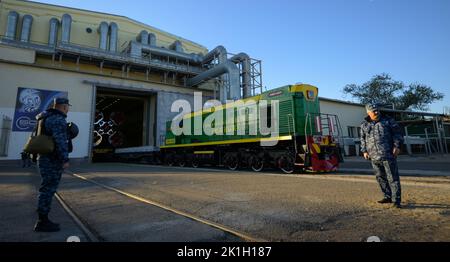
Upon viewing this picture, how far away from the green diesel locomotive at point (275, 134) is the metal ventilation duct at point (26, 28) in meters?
20.7

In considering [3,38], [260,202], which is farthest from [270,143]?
[3,38]

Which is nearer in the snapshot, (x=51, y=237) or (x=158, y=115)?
(x=51, y=237)

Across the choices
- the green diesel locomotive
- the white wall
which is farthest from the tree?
the green diesel locomotive

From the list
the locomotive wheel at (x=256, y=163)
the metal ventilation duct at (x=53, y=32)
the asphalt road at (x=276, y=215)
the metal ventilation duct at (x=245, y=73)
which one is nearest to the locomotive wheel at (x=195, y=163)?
the locomotive wheel at (x=256, y=163)

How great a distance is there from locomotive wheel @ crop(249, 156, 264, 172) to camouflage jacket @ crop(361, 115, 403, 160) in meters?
6.83

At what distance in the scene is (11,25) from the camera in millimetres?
23953

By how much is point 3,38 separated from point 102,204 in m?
25.6

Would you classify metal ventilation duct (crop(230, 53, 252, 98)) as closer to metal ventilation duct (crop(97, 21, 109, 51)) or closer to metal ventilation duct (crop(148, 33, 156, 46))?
metal ventilation duct (crop(148, 33, 156, 46))

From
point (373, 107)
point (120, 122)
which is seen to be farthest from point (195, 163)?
point (120, 122)

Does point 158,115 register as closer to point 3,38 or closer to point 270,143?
point 3,38

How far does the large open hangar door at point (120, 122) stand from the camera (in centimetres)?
2761

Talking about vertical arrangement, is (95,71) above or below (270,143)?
above

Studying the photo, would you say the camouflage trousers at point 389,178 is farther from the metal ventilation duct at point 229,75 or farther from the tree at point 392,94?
the tree at point 392,94

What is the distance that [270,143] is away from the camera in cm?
1084
